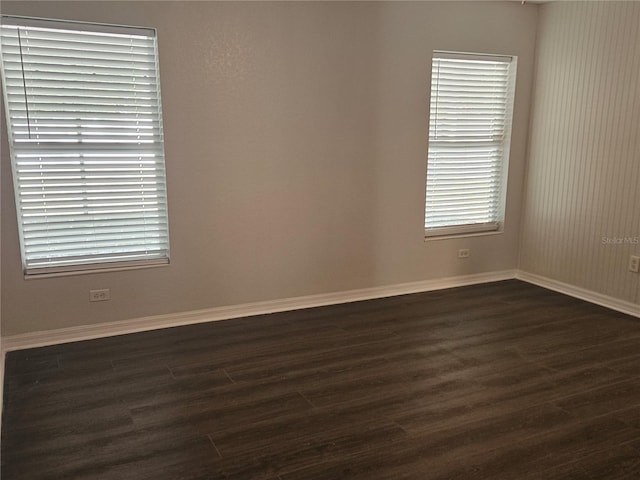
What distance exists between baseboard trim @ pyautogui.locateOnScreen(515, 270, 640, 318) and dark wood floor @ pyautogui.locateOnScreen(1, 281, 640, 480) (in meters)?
0.15

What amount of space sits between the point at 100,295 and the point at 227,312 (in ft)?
3.08

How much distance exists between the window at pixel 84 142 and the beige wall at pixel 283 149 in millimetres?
103

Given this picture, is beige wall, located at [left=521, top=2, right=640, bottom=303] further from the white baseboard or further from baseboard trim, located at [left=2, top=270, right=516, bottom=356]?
baseboard trim, located at [left=2, top=270, right=516, bottom=356]

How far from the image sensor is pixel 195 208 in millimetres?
3896

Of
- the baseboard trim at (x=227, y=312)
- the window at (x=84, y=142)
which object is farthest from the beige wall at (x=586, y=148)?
the window at (x=84, y=142)

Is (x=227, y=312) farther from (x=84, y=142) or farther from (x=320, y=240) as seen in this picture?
(x=84, y=142)

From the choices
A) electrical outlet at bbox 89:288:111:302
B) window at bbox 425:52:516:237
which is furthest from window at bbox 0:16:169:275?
window at bbox 425:52:516:237

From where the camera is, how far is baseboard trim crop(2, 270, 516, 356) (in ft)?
11.7

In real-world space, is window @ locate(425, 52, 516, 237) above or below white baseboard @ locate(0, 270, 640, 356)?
above

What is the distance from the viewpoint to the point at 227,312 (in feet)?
13.6

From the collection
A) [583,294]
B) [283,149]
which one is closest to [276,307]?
[283,149]

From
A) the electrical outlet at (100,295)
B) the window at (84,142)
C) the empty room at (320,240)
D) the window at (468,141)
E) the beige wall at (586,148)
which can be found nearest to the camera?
the empty room at (320,240)

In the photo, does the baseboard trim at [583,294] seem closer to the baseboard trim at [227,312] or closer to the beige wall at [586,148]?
the beige wall at [586,148]

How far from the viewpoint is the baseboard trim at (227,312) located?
11.7 feet
